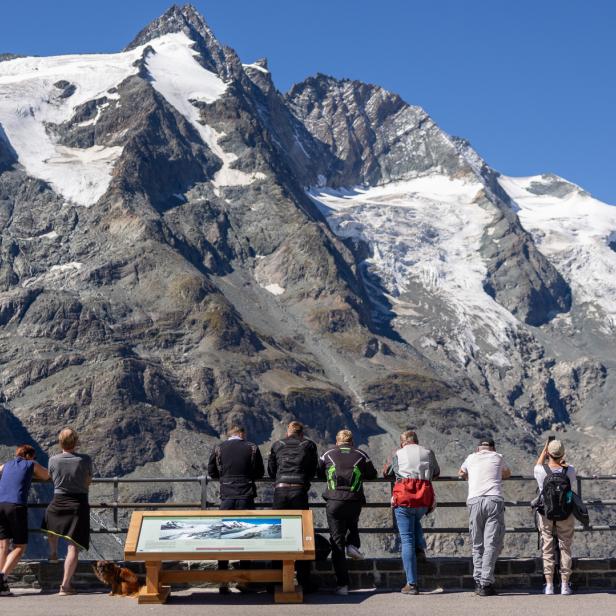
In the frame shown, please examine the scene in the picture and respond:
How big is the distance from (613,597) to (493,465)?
131 inches

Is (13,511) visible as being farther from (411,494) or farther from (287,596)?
(411,494)

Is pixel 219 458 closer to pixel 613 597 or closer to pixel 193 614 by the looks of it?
pixel 193 614

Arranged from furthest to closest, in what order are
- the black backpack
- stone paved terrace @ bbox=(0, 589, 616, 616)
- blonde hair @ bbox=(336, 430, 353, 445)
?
blonde hair @ bbox=(336, 430, 353, 445) → the black backpack → stone paved terrace @ bbox=(0, 589, 616, 616)

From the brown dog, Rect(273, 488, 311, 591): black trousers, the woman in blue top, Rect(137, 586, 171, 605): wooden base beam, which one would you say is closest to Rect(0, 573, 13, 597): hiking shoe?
the woman in blue top

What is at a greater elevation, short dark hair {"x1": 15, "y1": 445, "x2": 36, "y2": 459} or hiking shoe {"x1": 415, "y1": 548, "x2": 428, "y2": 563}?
short dark hair {"x1": 15, "y1": 445, "x2": 36, "y2": 459}

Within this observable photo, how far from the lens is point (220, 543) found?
2162 centimetres

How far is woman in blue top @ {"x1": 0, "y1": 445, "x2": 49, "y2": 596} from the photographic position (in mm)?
22609

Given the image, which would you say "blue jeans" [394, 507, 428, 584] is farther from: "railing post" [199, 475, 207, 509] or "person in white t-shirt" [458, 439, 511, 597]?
"railing post" [199, 475, 207, 509]

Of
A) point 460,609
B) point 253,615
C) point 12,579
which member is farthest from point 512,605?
point 12,579

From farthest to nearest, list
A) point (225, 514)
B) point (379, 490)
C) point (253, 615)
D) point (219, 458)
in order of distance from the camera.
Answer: point (379, 490)
point (219, 458)
point (225, 514)
point (253, 615)

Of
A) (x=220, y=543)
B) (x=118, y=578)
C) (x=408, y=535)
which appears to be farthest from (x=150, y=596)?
(x=408, y=535)

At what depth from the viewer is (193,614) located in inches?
819

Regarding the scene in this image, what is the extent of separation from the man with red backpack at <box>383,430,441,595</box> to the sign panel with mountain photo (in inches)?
84.0

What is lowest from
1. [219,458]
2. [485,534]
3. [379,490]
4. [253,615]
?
[253,615]
